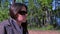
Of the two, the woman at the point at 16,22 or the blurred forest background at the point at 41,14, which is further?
the blurred forest background at the point at 41,14

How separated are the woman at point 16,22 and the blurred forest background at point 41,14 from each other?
32.9ft

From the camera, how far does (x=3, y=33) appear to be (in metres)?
2.57

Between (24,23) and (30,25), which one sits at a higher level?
(24,23)

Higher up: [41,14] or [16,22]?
[16,22]

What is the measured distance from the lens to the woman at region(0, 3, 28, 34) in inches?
102

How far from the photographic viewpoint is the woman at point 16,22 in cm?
258

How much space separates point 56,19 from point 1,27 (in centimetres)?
1164

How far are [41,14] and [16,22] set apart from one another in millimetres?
10718

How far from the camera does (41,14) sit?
13289 millimetres

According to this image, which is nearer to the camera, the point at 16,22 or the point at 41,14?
the point at 16,22

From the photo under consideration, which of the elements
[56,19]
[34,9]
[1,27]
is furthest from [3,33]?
[56,19]

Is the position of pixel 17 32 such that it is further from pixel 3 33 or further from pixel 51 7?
pixel 51 7

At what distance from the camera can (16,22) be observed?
2.60m

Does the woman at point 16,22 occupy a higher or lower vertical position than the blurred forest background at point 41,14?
higher
